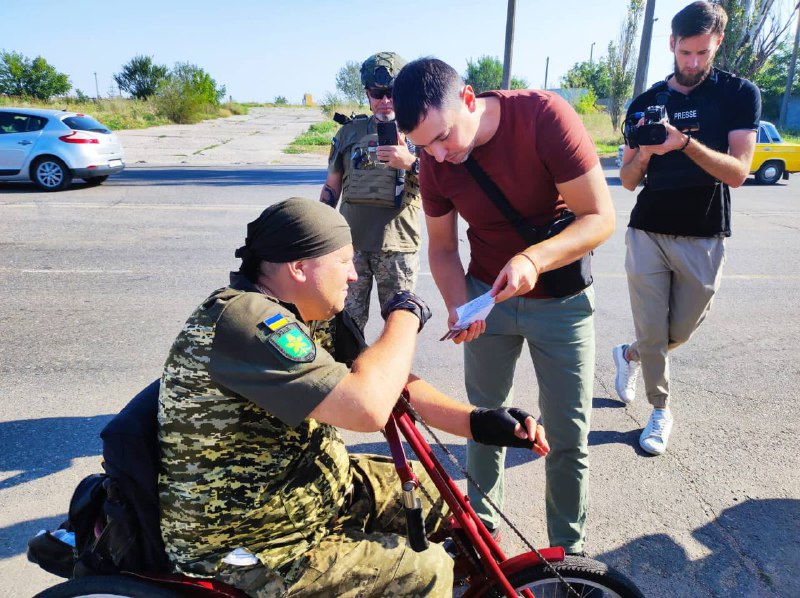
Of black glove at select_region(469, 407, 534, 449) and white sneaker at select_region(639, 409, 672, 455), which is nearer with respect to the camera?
black glove at select_region(469, 407, 534, 449)

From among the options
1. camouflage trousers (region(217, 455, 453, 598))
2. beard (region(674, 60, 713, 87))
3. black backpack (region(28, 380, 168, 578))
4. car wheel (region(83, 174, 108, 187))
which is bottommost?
car wheel (region(83, 174, 108, 187))

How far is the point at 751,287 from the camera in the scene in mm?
6543

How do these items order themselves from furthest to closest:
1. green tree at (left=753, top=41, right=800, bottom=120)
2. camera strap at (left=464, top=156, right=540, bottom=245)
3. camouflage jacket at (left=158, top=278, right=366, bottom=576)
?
green tree at (left=753, top=41, right=800, bottom=120) < camera strap at (left=464, top=156, right=540, bottom=245) < camouflage jacket at (left=158, top=278, right=366, bottom=576)

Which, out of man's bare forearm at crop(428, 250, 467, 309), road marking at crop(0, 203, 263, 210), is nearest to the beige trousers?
man's bare forearm at crop(428, 250, 467, 309)

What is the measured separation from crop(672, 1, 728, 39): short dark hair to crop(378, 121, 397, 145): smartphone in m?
1.52

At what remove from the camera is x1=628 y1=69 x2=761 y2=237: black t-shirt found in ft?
10.7

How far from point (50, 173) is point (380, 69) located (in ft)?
35.1

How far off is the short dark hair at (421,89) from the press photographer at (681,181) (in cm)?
151

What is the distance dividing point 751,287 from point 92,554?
6.59 meters

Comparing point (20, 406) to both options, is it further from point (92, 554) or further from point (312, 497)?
point (312, 497)

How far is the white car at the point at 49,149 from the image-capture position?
11.8 m

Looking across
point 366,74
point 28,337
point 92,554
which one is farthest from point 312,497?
point 28,337

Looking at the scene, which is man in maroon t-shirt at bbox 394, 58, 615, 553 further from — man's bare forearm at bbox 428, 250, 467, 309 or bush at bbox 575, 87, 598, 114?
bush at bbox 575, 87, 598, 114

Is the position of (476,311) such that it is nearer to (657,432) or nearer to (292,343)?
(292,343)
